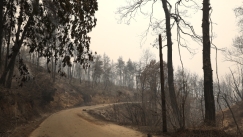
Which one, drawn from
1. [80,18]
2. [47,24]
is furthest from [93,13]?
[47,24]

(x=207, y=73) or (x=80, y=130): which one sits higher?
(x=207, y=73)

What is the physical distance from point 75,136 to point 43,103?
16146mm

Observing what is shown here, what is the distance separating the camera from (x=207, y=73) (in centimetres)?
891

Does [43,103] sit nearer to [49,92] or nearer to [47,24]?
[49,92]

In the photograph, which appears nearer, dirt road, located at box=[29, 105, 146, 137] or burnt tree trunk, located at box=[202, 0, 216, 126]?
burnt tree trunk, located at box=[202, 0, 216, 126]

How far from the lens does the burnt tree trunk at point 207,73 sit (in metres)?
8.61

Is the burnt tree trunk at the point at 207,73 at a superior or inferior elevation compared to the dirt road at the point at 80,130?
superior

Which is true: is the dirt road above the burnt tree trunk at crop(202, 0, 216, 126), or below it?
below

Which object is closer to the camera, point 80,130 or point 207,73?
point 207,73

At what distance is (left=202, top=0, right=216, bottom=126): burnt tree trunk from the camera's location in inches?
339

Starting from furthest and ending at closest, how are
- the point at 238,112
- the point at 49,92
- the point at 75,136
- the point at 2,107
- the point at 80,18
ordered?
the point at 49,92, the point at 238,112, the point at 2,107, the point at 75,136, the point at 80,18

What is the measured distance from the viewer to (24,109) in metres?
15.8

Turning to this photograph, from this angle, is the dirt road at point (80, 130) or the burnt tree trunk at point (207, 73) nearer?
the burnt tree trunk at point (207, 73)

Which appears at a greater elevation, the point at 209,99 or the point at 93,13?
the point at 93,13
